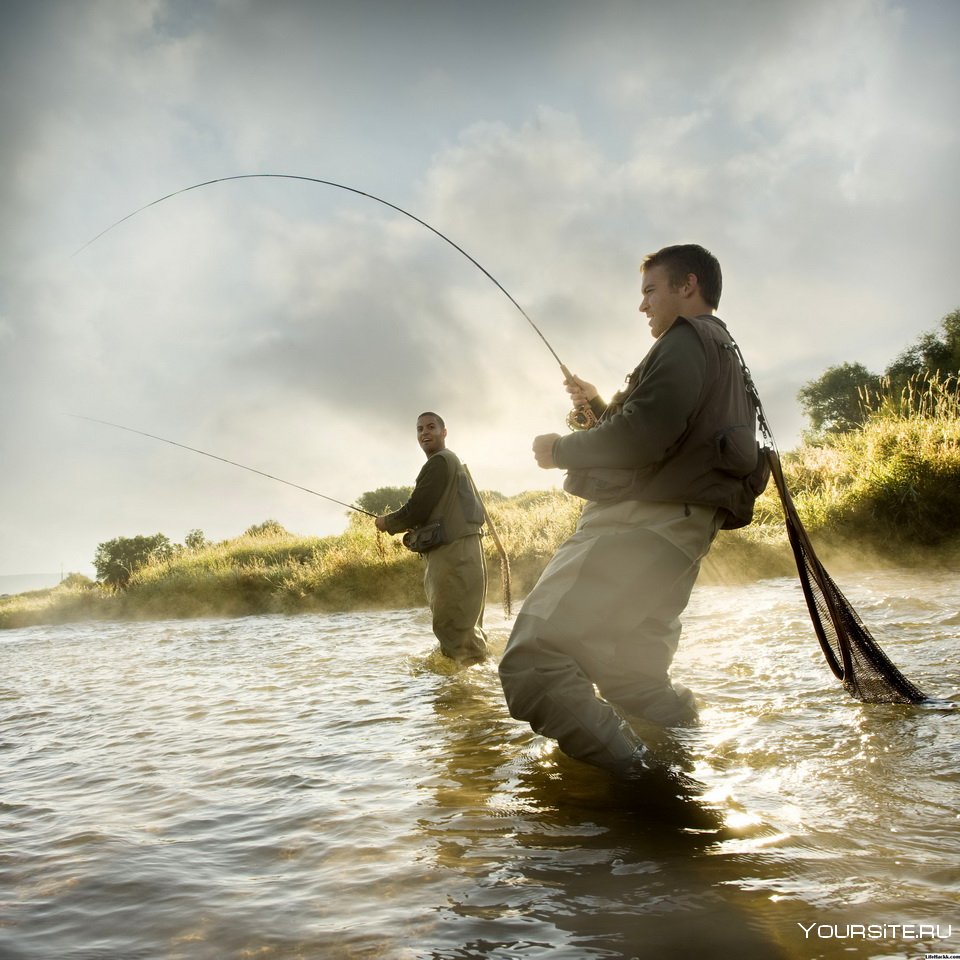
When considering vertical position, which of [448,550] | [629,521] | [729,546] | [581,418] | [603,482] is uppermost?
[581,418]

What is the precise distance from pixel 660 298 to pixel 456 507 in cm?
360

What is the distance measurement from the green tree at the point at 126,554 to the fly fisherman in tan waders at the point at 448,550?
18512 millimetres

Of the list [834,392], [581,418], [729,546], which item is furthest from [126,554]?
[834,392]

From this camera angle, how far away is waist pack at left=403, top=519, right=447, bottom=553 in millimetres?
6633

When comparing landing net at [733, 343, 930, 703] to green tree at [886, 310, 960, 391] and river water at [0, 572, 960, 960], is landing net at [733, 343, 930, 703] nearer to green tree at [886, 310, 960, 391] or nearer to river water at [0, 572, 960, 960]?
river water at [0, 572, 960, 960]

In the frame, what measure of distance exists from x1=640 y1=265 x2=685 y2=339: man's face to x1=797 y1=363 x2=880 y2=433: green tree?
145ft

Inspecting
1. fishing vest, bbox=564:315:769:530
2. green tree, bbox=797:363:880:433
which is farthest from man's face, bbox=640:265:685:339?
green tree, bbox=797:363:880:433

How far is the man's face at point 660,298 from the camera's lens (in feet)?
11.4

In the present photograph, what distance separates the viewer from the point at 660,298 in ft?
→ 11.5

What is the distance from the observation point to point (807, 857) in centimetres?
232

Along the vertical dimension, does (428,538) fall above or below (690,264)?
below

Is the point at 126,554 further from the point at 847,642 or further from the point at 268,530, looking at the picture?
the point at 847,642

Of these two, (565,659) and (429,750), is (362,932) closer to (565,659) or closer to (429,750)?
(565,659)

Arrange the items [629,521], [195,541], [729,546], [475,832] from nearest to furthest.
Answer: [475,832], [629,521], [729,546], [195,541]
